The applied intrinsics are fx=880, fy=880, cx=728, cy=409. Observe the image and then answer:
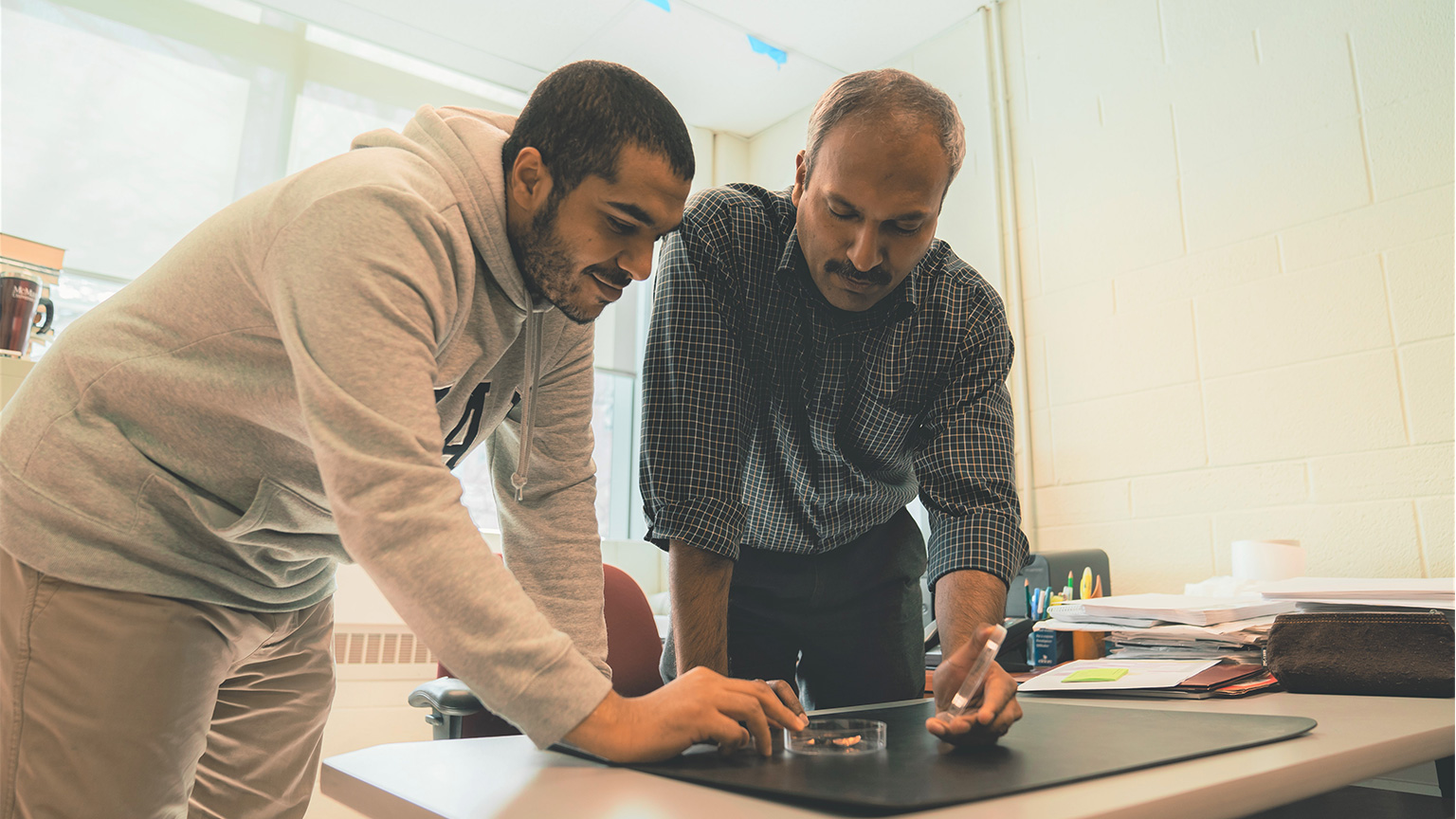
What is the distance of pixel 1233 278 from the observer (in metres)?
2.34

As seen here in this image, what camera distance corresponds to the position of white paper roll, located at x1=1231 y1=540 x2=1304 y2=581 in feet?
6.29

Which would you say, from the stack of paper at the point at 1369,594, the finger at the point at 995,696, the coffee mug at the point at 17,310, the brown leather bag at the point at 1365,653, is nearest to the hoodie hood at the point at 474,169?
the finger at the point at 995,696

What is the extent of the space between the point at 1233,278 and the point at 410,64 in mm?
3160

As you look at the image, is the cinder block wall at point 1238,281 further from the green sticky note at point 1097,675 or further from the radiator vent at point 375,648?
the radiator vent at point 375,648

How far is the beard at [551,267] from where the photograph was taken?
0.97 metres

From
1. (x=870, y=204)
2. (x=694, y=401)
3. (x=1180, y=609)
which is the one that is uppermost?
(x=870, y=204)

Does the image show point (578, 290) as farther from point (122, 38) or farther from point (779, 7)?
point (122, 38)

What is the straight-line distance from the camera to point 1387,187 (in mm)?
2090

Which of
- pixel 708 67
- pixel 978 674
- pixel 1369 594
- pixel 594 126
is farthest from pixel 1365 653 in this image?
pixel 708 67

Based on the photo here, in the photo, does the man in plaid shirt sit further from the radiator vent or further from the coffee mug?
the radiator vent

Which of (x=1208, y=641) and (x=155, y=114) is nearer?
(x=1208, y=641)

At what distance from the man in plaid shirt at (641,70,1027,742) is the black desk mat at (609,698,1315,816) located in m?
0.29

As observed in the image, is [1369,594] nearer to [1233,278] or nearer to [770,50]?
[1233,278]

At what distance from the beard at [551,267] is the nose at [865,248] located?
0.32m
